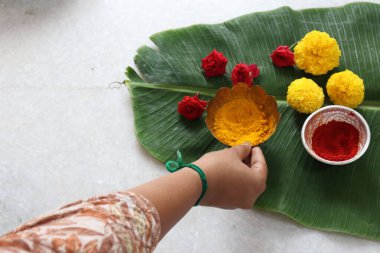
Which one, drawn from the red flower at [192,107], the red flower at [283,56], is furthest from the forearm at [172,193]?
the red flower at [283,56]

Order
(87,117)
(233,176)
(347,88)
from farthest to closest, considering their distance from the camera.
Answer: (87,117) → (347,88) → (233,176)

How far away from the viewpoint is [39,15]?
3.96ft

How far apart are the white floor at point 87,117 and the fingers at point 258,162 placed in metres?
0.15

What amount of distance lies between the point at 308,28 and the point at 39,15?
2.56ft

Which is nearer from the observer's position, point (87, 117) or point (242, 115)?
point (242, 115)

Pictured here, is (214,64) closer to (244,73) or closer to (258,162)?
(244,73)

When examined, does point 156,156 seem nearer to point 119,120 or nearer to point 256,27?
point 119,120

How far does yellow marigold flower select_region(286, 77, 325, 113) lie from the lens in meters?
0.91

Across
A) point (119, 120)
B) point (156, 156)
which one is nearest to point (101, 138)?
point (119, 120)

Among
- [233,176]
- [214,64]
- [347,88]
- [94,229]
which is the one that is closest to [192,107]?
[214,64]

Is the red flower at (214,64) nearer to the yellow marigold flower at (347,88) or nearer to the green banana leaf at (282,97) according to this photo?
the green banana leaf at (282,97)

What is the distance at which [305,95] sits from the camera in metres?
0.91

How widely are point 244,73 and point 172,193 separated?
434mm

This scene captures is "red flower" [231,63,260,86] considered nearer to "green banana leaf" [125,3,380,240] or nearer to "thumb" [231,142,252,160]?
"green banana leaf" [125,3,380,240]
